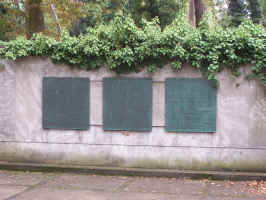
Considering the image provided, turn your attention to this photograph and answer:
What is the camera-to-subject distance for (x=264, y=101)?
27.3 feet

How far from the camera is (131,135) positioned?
882 cm

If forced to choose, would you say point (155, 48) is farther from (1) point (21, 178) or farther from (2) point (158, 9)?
(2) point (158, 9)

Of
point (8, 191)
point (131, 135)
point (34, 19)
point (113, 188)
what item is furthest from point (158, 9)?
point (8, 191)

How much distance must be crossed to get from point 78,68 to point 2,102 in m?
1.98

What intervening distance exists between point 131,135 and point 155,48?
1987mm

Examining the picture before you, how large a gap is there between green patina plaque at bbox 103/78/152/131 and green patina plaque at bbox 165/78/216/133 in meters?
0.46

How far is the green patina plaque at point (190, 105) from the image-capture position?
27.8 ft

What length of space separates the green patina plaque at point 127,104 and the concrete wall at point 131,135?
0.13 meters

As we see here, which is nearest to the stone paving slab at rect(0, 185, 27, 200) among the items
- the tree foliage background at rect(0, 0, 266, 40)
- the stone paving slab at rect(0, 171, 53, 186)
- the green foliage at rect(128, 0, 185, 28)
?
the stone paving slab at rect(0, 171, 53, 186)

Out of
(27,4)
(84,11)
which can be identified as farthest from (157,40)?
(84,11)

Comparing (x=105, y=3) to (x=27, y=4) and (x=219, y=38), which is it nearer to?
(x=27, y=4)

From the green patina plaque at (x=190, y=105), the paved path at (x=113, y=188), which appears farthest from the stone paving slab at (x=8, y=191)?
the green patina plaque at (x=190, y=105)

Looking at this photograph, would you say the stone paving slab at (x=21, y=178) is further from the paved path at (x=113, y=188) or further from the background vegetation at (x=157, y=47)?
the background vegetation at (x=157, y=47)

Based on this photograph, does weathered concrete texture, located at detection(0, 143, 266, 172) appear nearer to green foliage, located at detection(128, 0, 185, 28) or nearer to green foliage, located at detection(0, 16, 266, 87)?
green foliage, located at detection(0, 16, 266, 87)
